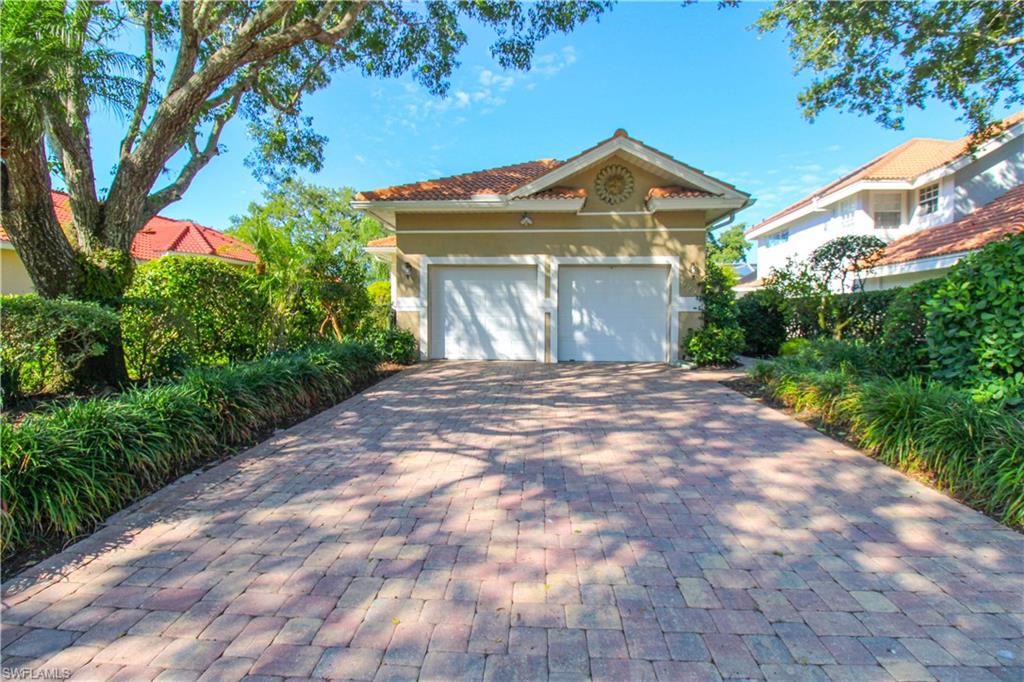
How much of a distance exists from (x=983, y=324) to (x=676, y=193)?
238 inches

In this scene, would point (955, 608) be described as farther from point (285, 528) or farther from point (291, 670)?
point (285, 528)


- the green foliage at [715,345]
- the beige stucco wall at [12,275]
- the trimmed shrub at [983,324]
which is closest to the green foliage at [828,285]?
the green foliage at [715,345]

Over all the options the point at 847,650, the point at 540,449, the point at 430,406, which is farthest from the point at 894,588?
the point at 430,406

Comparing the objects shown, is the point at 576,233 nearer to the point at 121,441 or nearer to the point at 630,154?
the point at 630,154

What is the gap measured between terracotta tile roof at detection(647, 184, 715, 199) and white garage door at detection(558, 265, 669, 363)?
5.07 feet

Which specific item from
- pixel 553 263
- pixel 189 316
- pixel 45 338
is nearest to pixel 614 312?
pixel 553 263

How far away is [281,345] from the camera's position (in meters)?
8.60

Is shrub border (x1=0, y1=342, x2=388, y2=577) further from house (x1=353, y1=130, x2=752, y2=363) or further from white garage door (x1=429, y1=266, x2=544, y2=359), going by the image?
house (x1=353, y1=130, x2=752, y2=363)

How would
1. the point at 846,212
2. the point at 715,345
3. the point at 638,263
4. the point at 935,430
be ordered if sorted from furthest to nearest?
the point at 846,212
the point at 638,263
the point at 715,345
the point at 935,430

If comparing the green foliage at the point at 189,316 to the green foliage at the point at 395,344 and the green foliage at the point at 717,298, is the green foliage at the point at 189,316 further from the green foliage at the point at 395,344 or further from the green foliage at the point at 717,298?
the green foliage at the point at 717,298

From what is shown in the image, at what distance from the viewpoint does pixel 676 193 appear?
9.79 metres

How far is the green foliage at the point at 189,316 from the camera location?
6.27m

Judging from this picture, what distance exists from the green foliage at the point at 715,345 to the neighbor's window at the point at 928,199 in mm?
10150

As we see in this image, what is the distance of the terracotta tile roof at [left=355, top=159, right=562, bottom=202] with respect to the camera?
10086 millimetres
